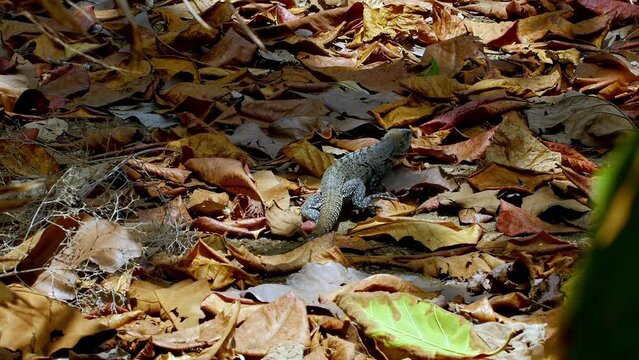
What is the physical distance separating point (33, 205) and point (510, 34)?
13.4ft

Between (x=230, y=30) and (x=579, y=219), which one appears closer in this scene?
(x=579, y=219)

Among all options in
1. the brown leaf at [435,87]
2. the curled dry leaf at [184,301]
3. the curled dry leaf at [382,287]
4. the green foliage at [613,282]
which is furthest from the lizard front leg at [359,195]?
the green foliage at [613,282]

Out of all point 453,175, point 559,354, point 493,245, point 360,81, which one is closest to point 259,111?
point 360,81

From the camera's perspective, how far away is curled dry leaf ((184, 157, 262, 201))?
13.4 feet

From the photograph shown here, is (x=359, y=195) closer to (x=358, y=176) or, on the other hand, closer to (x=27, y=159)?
(x=358, y=176)

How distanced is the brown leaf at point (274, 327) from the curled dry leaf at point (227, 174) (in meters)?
1.38

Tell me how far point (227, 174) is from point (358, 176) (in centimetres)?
78

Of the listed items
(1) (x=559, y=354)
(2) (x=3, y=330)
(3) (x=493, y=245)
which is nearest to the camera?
(1) (x=559, y=354)

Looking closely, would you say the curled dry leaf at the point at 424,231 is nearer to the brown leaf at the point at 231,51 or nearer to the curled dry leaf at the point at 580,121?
the curled dry leaf at the point at 580,121

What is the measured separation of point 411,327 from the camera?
8.38 ft

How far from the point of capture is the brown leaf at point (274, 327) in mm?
2580

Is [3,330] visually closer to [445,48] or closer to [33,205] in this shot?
[33,205]

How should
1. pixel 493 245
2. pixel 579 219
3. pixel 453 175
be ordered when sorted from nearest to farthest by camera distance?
pixel 493 245, pixel 579 219, pixel 453 175

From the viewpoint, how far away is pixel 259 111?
16.4 feet
